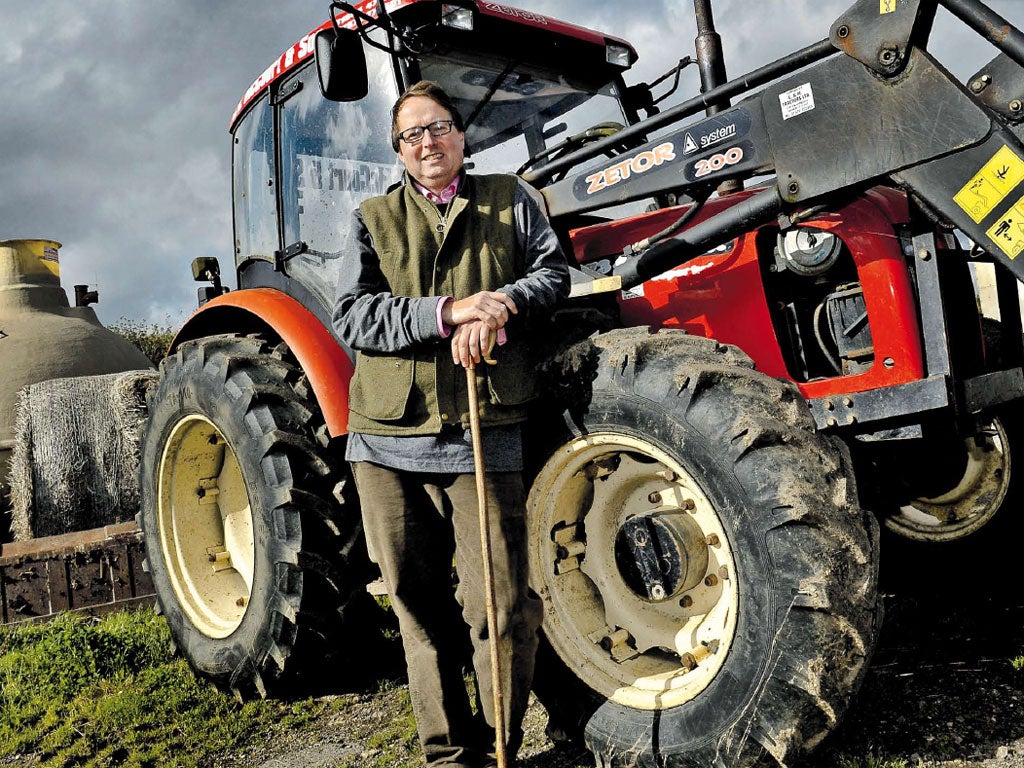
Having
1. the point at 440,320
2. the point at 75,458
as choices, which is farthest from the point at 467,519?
the point at 75,458

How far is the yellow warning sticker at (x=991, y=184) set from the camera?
7.70 ft

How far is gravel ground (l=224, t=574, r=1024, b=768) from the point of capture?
2588 millimetres

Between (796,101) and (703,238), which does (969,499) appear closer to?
(703,238)

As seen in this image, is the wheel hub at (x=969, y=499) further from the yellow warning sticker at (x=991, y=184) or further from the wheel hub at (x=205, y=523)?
the wheel hub at (x=205, y=523)

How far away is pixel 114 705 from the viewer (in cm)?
372

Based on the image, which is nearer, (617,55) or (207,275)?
(617,55)

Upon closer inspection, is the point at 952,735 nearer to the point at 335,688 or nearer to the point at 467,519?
the point at 467,519

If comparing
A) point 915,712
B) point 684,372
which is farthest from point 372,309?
point 915,712

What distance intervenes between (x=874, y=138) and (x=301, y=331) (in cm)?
217

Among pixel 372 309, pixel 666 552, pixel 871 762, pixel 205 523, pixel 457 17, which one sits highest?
pixel 457 17

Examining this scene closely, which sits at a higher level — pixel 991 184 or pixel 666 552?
pixel 991 184

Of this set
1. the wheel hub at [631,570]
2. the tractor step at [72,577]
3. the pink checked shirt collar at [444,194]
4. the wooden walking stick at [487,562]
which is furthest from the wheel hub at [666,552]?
the tractor step at [72,577]

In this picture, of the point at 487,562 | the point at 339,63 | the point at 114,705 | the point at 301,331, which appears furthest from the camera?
the point at 114,705

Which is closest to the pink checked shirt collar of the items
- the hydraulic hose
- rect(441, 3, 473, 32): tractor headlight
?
the hydraulic hose
